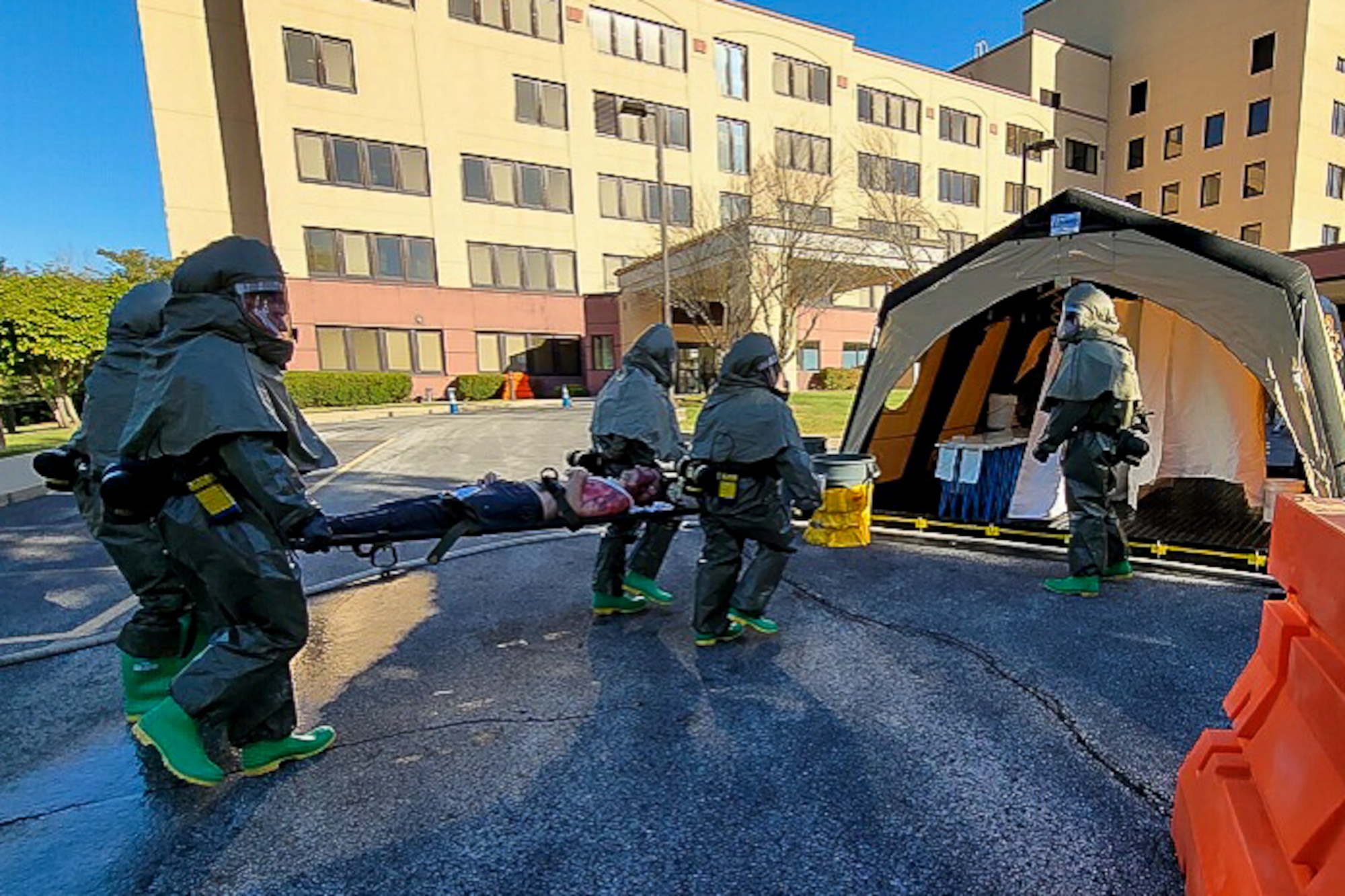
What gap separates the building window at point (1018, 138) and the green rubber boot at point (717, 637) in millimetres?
36549

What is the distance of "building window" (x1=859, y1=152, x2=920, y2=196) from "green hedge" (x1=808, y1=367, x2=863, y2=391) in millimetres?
7258

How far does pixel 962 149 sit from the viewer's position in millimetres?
31656

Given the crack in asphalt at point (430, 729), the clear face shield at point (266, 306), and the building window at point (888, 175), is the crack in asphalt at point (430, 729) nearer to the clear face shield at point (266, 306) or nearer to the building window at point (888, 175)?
the clear face shield at point (266, 306)

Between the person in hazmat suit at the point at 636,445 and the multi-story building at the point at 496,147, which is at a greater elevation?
the multi-story building at the point at 496,147

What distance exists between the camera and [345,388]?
21.9 meters

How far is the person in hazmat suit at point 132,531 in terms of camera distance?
3.19 metres

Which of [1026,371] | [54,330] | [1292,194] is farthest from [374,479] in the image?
[1292,194]

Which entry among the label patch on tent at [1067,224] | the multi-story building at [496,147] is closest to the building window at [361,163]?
the multi-story building at [496,147]

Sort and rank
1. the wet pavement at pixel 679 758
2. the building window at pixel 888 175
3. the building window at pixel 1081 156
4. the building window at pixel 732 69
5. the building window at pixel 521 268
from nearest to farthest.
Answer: the wet pavement at pixel 679 758
the building window at pixel 521 268
the building window at pixel 888 175
the building window at pixel 732 69
the building window at pixel 1081 156

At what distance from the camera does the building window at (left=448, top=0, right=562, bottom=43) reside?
75.8ft

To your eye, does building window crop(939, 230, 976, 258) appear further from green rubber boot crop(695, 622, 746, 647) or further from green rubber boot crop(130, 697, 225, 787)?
green rubber boot crop(130, 697, 225, 787)

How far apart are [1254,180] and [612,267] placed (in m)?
28.8

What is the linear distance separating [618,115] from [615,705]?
26803mm

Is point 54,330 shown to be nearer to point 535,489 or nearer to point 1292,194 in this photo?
point 535,489
